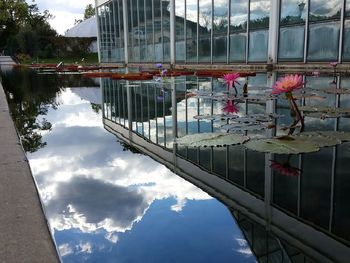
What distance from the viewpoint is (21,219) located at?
3.69 feet

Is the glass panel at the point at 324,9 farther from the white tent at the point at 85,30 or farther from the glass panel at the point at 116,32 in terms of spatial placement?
the white tent at the point at 85,30

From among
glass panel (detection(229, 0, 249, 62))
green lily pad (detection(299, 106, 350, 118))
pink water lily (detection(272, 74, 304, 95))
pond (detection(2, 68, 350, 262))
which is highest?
glass panel (detection(229, 0, 249, 62))

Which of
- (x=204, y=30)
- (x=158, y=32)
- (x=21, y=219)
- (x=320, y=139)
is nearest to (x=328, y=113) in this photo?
(x=320, y=139)

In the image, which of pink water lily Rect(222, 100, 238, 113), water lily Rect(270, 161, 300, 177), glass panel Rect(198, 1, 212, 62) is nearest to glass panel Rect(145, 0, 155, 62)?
glass panel Rect(198, 1, 212, 62)

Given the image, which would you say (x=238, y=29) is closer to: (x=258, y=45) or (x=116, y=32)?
(x=258, y=45)

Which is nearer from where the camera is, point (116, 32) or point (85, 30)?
point (116, 32)

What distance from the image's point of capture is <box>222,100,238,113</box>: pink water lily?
138 inches

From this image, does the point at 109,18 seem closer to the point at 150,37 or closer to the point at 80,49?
the point at 150,37

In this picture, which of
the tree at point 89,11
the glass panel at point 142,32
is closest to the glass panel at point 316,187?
the glass panel at point 142,32

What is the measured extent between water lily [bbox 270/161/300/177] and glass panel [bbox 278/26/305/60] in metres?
7.84

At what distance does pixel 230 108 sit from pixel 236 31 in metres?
7.78

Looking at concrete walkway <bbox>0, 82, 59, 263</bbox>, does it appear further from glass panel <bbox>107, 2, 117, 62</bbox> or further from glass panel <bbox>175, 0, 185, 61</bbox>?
glass panel <bbox>107, 2, 117, 62</bbox>

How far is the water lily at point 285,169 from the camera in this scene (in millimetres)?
1633

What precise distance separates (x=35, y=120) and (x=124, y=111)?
102 cm
